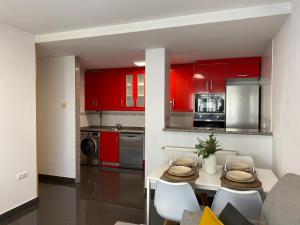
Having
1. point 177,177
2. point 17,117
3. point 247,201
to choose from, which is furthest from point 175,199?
point 17,117

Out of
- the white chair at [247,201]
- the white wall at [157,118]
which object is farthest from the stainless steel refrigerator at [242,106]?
the white chair at [247,201]

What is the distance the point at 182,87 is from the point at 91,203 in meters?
2.88

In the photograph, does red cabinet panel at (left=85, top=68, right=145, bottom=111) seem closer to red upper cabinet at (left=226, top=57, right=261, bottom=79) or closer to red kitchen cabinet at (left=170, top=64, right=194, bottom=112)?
red kitchen cabinet at (left=170, top=64, right=194, bottom=112)

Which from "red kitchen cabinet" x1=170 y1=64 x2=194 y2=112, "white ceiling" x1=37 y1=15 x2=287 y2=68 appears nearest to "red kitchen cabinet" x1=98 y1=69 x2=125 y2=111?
"white ceiling" x1=37 y1=15 x2=287 y2=68

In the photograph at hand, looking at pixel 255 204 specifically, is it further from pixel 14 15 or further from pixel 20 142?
pixel 14 15

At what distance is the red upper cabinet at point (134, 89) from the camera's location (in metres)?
5.17

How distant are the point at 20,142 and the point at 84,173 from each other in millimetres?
1946

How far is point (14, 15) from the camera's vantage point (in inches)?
97.2

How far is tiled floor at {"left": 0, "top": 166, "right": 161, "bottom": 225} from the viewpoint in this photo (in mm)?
2760

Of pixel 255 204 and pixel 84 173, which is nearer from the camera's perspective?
pixel 255 204

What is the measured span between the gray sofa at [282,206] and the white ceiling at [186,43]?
1660mm

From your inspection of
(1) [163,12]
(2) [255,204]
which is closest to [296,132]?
(2) [255,204]

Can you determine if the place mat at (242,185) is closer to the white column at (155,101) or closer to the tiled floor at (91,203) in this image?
the tiled floor at (91,203)

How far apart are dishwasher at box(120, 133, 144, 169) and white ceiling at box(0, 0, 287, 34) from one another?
8.92ft
